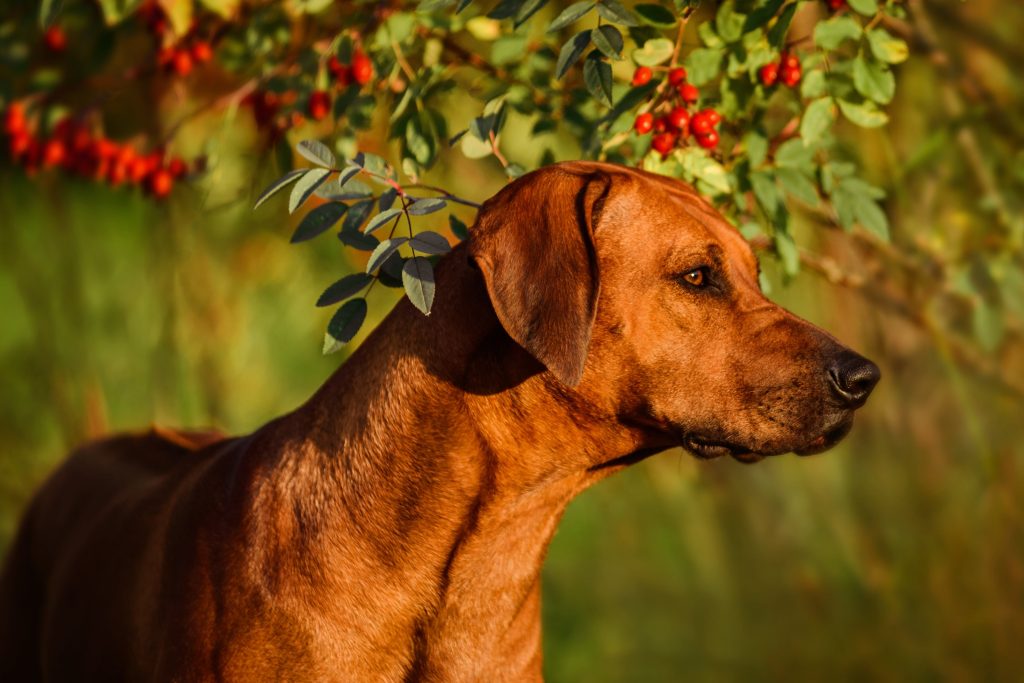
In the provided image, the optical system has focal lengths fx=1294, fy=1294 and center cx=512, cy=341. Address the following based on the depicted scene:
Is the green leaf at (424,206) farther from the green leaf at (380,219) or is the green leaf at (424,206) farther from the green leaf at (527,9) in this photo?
the green leaf at (527,9)

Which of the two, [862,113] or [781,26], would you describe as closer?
[781,26]

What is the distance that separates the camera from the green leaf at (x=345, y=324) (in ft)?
8.27

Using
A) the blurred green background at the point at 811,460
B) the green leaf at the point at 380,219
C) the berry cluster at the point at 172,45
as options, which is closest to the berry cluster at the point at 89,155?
the blurred green background at the point at 811,460

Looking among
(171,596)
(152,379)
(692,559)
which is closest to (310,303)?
(152,379)

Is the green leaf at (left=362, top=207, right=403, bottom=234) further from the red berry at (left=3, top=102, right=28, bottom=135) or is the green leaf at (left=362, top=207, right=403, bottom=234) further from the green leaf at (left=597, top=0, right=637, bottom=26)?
the red berry at (left=3, top=102, right=28, bottom=135)

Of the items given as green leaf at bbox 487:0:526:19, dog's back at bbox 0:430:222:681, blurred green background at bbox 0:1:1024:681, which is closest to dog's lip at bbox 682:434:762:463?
green leaf at bbox 487:0:526:19

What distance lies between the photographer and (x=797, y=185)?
2.94m

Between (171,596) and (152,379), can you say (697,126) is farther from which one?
(152,379)

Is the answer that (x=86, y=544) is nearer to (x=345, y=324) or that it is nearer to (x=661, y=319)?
(x=345, y=324)

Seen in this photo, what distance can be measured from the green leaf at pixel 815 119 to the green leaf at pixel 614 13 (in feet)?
1.88

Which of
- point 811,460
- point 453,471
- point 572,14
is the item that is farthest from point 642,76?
point 811,460

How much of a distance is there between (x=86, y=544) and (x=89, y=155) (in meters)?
1.22

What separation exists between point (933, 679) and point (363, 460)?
3.32 meters

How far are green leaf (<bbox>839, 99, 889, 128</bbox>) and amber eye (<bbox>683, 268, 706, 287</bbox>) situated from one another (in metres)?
0.64
